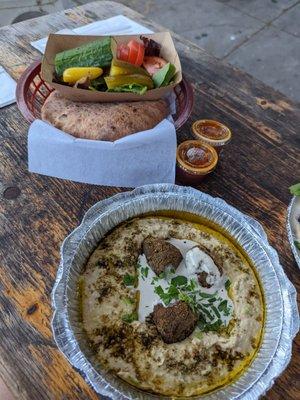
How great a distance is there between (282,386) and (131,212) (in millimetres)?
575

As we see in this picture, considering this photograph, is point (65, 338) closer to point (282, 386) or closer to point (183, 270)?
point (183, 270)

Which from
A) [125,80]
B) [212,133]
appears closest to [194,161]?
[212,133]

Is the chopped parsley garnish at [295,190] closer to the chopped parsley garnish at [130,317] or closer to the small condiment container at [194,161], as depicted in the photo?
the small condiment container at [194,161]

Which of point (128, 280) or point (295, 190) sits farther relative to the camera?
point (295, 190)

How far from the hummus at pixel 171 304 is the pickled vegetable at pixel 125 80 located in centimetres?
55

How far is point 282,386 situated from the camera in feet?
3.04

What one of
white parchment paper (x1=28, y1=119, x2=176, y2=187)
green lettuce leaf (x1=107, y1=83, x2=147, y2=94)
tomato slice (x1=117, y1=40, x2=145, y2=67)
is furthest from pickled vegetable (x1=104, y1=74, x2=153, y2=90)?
white parchment paper (x1=28, y1=119, x2=176, y2=187)

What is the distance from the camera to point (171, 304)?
96 cm

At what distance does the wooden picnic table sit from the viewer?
927 millimetres

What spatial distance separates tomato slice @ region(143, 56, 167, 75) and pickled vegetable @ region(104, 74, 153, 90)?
0.10 metres

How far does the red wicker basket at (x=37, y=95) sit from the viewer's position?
1.38m

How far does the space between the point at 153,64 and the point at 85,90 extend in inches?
12.9

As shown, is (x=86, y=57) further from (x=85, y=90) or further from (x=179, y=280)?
(x=179, y=280)

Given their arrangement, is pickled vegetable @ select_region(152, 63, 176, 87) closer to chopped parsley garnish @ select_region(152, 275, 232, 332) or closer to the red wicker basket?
the red wicker basket
